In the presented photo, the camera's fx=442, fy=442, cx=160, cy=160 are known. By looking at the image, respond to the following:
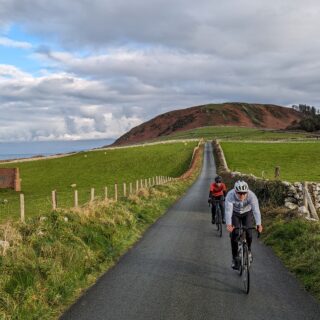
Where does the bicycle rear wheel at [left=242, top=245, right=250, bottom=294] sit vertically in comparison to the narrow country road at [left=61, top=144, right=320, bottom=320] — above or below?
above

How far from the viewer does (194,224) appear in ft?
65.3

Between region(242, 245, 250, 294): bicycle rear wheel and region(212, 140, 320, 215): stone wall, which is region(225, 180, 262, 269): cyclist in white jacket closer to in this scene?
region(242, 245, 250, 294): bicycle rear wheel

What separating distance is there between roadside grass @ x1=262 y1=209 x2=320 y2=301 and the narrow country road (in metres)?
0.32

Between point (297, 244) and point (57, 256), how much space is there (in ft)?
24.6

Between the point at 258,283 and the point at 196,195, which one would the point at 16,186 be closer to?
the point at 196,195

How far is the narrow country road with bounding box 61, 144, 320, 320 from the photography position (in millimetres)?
8219

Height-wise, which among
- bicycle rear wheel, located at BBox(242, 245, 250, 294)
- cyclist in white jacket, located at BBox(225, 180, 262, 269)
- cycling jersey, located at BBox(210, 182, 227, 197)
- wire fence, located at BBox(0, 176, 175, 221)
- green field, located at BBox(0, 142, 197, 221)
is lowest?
green field, located at BBox(0, 142, 197, 221)

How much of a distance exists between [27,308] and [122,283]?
2.65m

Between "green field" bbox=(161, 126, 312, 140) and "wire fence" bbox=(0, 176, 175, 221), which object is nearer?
"wire fence" bbox=(0, 176, 175, 221)

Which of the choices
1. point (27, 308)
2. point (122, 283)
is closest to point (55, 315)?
point (27, 308)

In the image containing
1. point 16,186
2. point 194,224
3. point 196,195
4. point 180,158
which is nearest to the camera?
point 194,224

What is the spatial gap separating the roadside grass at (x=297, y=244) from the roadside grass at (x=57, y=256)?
16.1ft

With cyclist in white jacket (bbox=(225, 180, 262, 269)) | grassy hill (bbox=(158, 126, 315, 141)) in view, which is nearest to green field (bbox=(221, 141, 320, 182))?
grassy hill (bbox=(158, 126, 315, 141))

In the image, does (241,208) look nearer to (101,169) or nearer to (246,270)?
(246,270)
